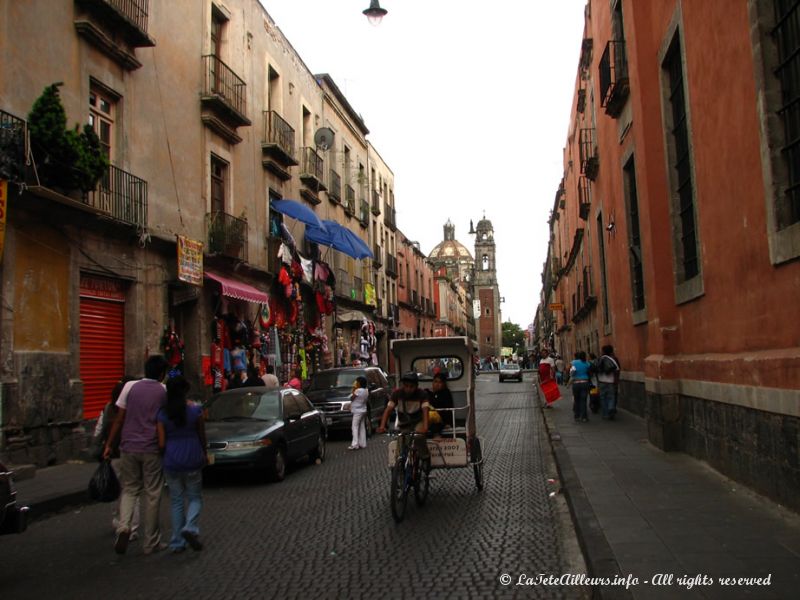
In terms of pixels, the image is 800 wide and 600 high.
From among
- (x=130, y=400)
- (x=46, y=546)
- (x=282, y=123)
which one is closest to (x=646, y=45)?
(x=130, y=400)

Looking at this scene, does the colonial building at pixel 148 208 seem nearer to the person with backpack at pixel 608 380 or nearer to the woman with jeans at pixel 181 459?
the woman with jeans at pixel 181 459

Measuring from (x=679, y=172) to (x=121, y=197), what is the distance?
10.5 meters

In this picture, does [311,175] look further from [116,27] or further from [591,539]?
[591,539]

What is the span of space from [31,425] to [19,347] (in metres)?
1.28

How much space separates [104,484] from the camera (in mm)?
7285

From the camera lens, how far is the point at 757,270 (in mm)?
7656

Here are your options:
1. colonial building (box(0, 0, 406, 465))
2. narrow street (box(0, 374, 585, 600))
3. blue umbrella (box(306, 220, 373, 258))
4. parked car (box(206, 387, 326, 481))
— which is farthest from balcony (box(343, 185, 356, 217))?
narrow street (box(0, 374, 585, 600))

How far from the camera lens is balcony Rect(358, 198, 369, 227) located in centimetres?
3522

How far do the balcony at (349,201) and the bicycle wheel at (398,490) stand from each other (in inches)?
985

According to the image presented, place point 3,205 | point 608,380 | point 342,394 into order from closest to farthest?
point 3,205 < point 608,380 < point 342,394

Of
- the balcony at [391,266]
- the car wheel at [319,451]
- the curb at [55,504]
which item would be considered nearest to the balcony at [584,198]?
the car wheel at [319,451]

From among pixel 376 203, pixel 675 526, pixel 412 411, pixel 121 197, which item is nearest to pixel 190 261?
pixel 121 197

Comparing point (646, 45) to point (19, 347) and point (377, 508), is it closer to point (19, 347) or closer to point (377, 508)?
point (377, 508)

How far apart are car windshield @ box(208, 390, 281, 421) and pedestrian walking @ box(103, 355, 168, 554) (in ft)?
14.7
